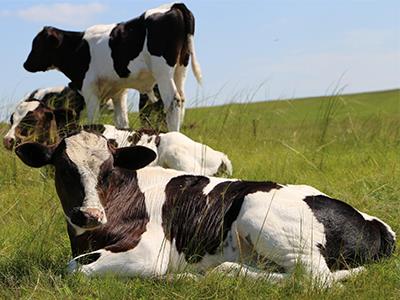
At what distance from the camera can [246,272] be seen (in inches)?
223

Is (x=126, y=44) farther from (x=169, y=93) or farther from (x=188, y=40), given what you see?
(x=169, y=93)

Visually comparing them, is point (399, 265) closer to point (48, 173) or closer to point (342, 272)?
point (342, 272)

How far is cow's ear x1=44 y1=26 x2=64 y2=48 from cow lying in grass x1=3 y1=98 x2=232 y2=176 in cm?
321

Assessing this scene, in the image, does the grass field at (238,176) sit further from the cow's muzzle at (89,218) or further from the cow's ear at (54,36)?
the cow's ear at (54,36)

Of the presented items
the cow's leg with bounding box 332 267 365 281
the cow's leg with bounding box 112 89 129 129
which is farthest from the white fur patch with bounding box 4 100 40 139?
the cow's leg with bounding box 332 267 365 281

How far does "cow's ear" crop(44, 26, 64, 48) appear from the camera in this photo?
47.3 ft

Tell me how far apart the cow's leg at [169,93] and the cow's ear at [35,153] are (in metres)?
6.46

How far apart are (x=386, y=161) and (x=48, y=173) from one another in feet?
15.3

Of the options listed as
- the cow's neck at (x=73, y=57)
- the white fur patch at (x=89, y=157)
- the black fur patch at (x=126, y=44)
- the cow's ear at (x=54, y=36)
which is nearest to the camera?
the white fur patch at (x=89, y=157)

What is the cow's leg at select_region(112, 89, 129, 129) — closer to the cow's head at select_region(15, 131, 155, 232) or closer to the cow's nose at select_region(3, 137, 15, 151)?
the cow's nose at select_region(3, 137, 15, 151)

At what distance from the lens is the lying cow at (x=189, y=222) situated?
5.97 m

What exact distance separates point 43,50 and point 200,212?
8.97 m

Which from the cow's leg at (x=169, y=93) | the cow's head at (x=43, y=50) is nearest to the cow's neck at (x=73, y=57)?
the cow's head at (x=43, y=50)

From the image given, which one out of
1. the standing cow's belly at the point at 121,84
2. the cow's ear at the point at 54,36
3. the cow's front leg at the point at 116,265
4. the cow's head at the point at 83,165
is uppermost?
the cow's ear at the point at 54,36
